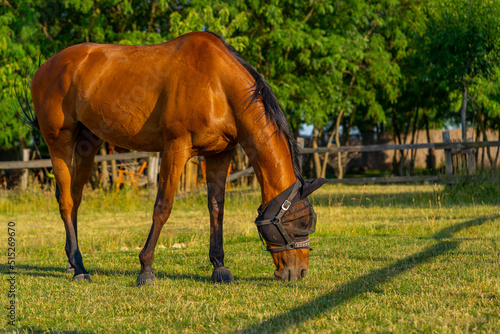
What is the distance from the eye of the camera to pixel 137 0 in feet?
54.0

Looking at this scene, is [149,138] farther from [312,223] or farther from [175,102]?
[312,223]

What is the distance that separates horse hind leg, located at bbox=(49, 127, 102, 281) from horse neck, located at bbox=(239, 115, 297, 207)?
6.55 feet

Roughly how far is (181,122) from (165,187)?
0.60 m

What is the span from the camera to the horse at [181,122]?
4234mm

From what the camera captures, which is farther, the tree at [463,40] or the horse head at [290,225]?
the tree at [463,40]

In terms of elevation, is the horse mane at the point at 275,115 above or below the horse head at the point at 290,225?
above

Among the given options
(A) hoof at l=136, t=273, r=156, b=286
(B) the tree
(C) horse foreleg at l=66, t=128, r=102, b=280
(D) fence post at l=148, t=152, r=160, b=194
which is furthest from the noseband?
(B) the tree

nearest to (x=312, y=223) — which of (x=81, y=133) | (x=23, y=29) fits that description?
(x=81, y=133)

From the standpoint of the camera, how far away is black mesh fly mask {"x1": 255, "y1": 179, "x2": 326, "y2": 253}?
411 cm

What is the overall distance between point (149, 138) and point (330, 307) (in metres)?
2.25

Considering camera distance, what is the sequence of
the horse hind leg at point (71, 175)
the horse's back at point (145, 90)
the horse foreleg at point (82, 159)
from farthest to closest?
the horse foreleg at point (82, 159) < the horse hind leg at point (71, 175) < the horse's back at point (145, 90)

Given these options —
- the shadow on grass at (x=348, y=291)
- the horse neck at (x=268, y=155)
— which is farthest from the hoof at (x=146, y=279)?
the shadow on grass at (x=348, y=291)

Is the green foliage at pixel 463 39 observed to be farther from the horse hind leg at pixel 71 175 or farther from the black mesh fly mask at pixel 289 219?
the horse hind leg at pixel 71 175

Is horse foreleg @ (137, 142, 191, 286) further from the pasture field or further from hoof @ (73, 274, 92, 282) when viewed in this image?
hoof @ (73, 274, 92, 282)
